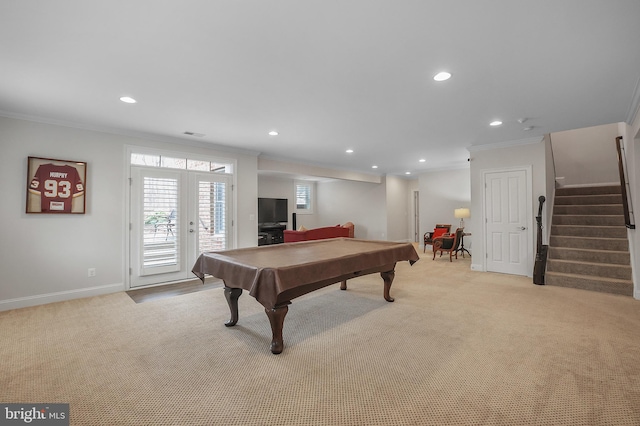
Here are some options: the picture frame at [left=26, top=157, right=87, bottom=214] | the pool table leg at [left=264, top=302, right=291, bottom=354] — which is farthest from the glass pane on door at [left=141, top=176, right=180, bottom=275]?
the pool table leg at [left=264, top=302, right=291, bottom=354]

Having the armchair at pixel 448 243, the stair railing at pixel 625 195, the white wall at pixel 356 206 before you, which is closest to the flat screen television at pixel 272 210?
the white wall at pixel 356 206

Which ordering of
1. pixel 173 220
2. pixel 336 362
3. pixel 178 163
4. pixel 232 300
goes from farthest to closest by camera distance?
pixel 178 163, pixel 173 220, pixel 232 300, pixel 336 362

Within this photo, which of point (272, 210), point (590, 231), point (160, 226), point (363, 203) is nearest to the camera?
point (160, 226)

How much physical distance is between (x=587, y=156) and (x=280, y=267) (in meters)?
8.06

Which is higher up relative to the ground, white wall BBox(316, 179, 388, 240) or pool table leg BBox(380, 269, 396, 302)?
white wall BBox(316, 179, 388, 240)

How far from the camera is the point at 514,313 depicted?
11.1 ft

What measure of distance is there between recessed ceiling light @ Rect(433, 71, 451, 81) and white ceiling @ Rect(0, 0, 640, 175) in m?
0.06

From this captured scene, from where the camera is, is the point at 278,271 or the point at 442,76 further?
the point at 442,76

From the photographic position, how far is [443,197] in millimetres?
8789

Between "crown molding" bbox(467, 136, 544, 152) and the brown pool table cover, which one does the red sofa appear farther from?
"crown molding" bbox(467, 136, 544, 152)

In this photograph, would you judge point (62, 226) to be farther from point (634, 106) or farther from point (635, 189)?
point (635, 189)

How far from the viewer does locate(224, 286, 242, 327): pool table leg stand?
2999mm

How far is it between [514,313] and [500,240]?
2.54m

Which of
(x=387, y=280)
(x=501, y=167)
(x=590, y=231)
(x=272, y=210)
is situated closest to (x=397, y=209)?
(x=272, y=210)
